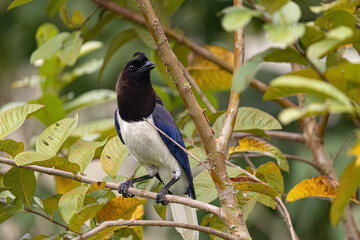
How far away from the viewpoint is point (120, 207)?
5.78 ft

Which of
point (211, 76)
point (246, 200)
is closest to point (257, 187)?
point (246, 200)

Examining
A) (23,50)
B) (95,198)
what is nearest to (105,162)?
(95,198)

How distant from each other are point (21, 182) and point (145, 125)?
66 centimetres

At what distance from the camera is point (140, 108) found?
2.19m

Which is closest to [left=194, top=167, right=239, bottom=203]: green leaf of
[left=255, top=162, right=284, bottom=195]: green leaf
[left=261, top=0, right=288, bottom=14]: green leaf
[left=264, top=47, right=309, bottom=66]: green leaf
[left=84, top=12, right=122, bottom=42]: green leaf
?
[left=255, top=162, right=284, bottom=195]: green leaf

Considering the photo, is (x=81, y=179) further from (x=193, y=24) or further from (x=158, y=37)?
(x=193, y=24)

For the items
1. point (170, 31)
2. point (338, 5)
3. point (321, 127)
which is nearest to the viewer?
point (338, 5)

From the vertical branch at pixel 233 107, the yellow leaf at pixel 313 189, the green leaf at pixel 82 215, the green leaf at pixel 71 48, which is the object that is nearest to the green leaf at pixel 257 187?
the yellow leaf at pixel 313 189

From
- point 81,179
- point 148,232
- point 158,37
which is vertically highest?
point 158,37

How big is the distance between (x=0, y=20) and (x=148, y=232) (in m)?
2.59

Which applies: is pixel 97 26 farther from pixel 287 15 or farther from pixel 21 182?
pixel 287 15

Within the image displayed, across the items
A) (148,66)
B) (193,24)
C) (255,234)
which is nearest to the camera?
(148,66)

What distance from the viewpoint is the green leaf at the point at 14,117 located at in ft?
5.44

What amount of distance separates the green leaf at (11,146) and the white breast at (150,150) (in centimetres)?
57
